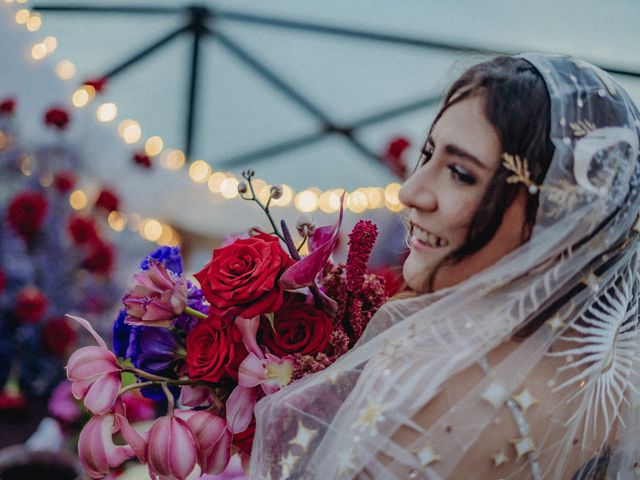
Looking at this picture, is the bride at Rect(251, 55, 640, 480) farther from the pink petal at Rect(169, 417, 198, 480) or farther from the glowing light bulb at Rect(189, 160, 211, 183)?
the glowing light bulb at Rect(189, 160, 211, 183)

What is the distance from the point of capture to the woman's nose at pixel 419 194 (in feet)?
2.94

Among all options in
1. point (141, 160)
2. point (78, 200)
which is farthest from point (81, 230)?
point (141, 160)

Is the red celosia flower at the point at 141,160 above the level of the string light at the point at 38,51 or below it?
below

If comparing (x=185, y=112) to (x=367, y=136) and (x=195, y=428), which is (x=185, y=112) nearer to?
(x=367, y=136)

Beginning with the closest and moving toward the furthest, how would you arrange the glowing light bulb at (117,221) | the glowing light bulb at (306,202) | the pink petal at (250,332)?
the pink petal at (250,332) → the glowing light bulb at (117,221) → the glowing light bulb at (306,202)

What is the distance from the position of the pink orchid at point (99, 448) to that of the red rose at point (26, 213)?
1.13 meters

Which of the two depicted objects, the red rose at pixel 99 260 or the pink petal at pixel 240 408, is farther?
the red rose at pixel 99 260

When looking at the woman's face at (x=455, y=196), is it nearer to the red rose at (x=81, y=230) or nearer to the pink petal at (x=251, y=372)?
the pink petal at (x=251, y=372)

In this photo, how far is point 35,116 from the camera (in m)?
2.17

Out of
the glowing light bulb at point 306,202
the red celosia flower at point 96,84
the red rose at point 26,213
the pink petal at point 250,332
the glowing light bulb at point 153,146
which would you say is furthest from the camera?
the glowing light bulb at point 306,202

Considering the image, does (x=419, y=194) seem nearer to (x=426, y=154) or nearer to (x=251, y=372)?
(x=426, y=154)

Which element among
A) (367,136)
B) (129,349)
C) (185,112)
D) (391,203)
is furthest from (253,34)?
(129,349)

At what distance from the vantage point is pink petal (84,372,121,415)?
0.88 m

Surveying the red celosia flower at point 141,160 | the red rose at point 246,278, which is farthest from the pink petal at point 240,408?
the red celosia flower at point 141,160
